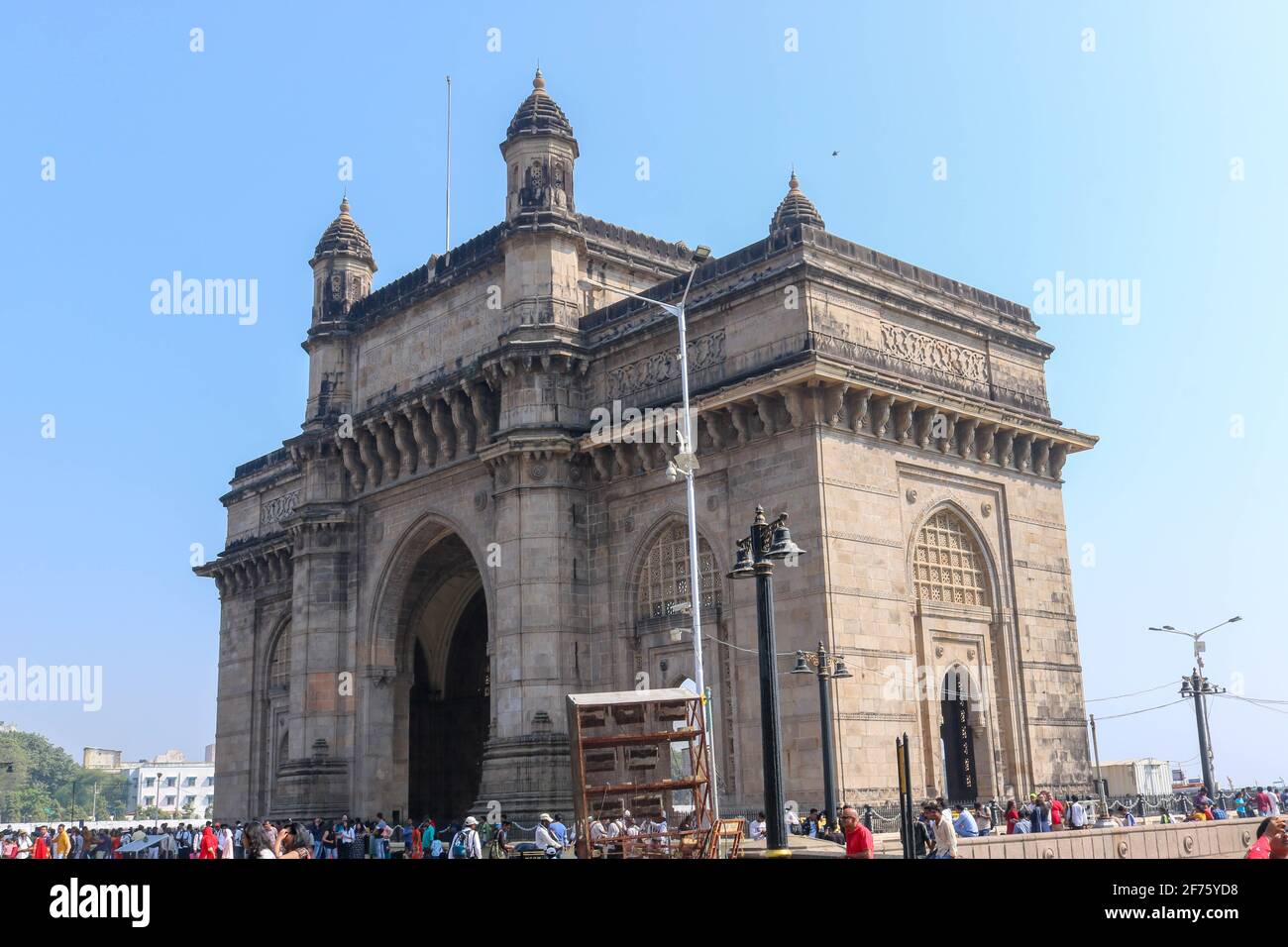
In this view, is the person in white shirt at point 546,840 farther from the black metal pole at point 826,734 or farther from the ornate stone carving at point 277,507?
the ornate stone carving at point 277,507

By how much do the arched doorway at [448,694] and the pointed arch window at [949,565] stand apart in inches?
593

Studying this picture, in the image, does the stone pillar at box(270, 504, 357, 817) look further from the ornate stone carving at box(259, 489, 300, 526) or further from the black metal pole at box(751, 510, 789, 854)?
the black metal pole at box(751, 510, 789, 854)

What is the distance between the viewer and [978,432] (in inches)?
1188

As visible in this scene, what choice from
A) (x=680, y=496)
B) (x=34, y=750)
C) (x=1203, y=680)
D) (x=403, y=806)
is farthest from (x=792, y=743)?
(x=34, y=750)

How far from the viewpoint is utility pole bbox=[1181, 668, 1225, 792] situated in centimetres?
3747

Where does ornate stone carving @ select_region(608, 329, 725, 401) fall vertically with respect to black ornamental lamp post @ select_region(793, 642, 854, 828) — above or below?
above

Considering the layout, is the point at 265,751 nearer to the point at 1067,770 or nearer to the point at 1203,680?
the point at 1067,770

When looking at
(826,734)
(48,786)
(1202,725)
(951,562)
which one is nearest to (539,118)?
(951,562)

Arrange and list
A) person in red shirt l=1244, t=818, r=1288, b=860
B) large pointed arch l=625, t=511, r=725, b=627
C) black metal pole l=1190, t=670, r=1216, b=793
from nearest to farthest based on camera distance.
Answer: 1. person in red shirt l=1244, t=818, r=1288, b=860
2. large pointed arch l=625, t=511, r=725, b=627
3. black metal pole l=1190, t=670, r=1216, b=793

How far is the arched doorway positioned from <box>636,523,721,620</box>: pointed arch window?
9.78 metres

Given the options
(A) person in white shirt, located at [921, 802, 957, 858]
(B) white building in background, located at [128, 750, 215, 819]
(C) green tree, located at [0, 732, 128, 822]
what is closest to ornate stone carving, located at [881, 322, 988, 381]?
(A) person in white shirt, located at [921, 802, 957, 858]

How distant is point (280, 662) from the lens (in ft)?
150

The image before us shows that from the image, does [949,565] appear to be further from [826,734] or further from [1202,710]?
[1202,710]

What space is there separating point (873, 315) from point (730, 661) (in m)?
8.27
